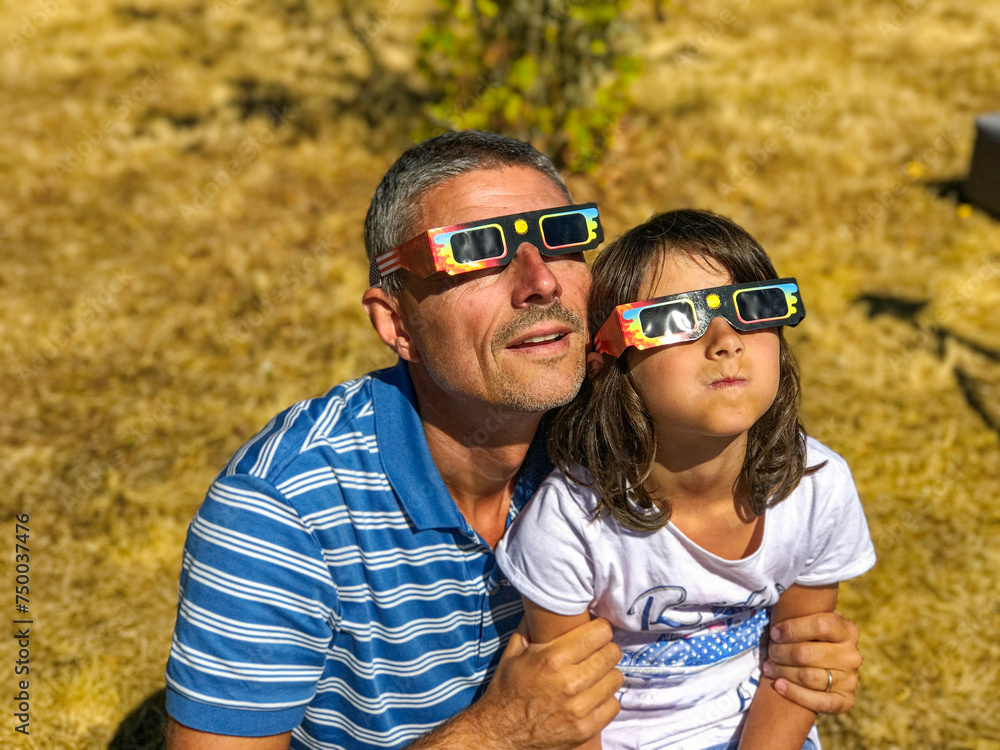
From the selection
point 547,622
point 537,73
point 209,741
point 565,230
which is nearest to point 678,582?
point 547,622

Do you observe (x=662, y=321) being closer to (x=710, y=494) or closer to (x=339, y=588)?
(x=710, y=494)

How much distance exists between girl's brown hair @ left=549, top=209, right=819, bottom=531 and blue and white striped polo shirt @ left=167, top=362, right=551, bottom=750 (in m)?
0.38

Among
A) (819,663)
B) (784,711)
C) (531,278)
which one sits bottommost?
(784,711)

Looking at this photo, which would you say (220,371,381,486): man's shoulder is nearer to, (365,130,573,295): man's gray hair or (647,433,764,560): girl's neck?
(365,130,573,295): man's gray hair

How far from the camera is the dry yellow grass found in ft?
14.0

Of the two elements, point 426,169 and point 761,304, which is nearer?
point 761,304

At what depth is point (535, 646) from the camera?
2480mm

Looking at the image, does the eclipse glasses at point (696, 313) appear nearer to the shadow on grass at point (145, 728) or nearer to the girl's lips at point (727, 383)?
the girl's lips at point (727, 383)

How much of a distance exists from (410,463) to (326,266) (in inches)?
183

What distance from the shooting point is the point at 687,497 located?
2502mm

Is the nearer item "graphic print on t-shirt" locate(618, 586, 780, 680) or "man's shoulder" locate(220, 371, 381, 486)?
"man's shoulder" locate(220, 371, 381, 486)

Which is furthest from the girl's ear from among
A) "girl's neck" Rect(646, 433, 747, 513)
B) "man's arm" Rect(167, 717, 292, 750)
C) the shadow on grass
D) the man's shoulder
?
the shadow on grass

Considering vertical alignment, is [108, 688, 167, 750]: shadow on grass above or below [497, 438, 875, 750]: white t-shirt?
below

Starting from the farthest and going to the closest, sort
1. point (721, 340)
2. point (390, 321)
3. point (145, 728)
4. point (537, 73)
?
point (537, 73), point (145, 728), point (390, 321), point (721, 340)
